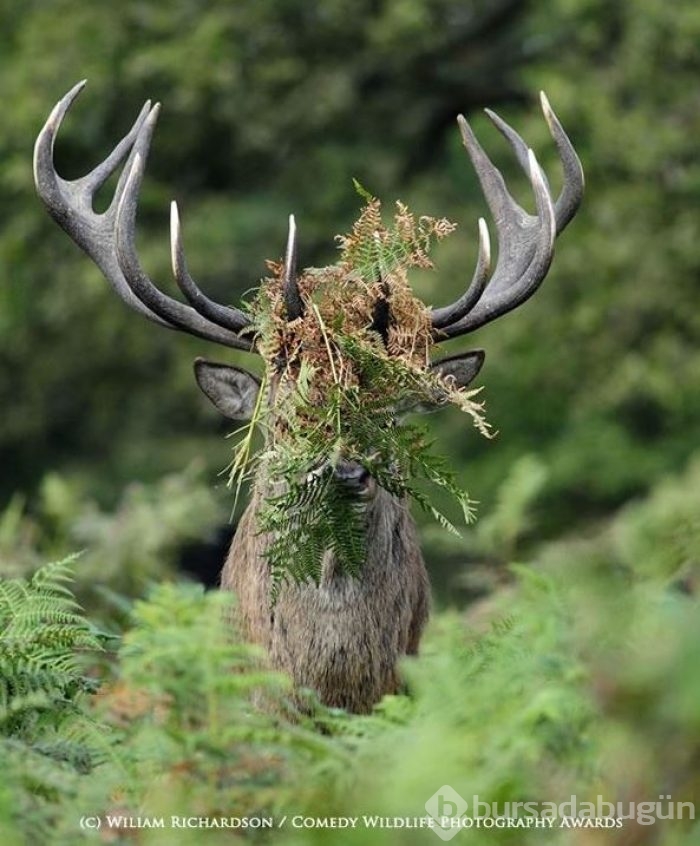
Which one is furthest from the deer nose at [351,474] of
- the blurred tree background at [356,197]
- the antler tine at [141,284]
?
the blurred tree background at [356,197]

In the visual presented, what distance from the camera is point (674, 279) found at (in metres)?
22.3

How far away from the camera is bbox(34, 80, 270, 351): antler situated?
28.3ft

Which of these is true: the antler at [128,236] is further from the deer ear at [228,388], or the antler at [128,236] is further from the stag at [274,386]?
the deer ear at [228,388]

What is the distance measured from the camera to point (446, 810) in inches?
170

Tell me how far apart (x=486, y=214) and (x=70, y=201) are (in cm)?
1418

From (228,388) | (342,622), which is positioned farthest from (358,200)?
(342,622)

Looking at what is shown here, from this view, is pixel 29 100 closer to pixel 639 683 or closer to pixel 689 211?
pixel 689 211

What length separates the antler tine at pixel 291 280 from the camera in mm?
7504

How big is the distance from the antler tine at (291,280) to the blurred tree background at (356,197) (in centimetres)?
1232

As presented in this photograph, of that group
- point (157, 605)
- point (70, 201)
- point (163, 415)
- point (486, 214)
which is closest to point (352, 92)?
point (486, 214)

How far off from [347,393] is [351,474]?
25cm

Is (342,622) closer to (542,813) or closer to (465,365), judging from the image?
(465,365)

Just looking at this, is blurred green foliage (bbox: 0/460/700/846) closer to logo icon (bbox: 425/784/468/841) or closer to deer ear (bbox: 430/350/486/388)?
logo icon (bbox: 425/784/468/841)

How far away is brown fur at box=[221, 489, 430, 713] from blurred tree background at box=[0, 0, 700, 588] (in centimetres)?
1159
